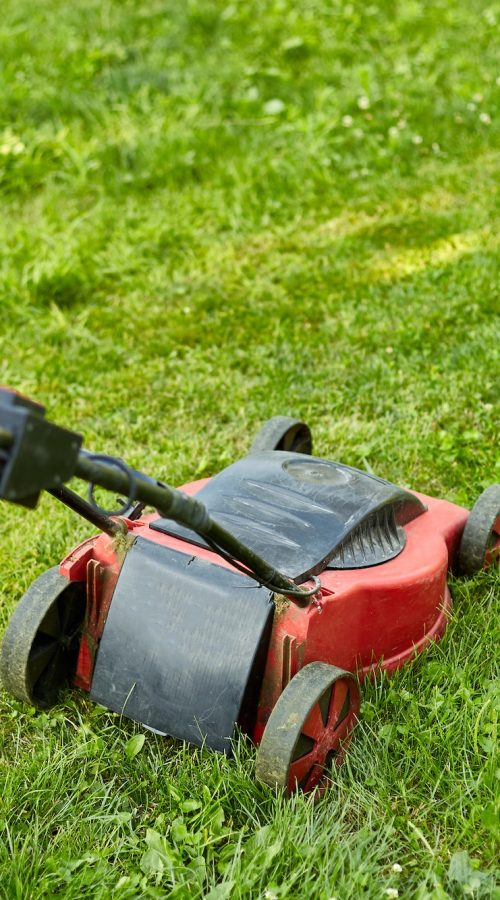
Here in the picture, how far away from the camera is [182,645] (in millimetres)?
2027

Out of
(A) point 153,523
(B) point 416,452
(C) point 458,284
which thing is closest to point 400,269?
(C) point 458,284

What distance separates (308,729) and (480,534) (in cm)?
84

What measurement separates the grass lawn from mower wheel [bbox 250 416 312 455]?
0.22 metres

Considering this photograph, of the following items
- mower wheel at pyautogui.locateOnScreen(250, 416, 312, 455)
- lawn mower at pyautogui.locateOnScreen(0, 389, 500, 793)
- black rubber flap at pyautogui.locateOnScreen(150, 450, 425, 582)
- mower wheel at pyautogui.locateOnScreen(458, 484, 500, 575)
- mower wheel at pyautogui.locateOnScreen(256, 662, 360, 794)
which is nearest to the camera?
mower wheel at pyautogui.locateOnScreen(256, 662, 360, 794)

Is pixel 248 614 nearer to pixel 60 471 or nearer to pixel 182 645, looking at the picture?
pixel 182 645

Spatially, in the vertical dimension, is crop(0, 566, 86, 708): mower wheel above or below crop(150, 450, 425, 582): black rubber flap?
below

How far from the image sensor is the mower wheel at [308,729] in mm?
1841

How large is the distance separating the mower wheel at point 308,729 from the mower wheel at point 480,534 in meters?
0.64

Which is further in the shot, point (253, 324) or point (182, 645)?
point (253, 324)

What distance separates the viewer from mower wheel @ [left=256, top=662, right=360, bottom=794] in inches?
72.5

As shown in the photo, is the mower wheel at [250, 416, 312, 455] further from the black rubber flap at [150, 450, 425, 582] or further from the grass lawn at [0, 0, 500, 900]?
the black rubber flap at [150, 450, 425, 582]

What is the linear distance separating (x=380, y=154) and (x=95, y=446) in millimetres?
2552

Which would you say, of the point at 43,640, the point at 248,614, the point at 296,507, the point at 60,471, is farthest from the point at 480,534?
the point at 60,471

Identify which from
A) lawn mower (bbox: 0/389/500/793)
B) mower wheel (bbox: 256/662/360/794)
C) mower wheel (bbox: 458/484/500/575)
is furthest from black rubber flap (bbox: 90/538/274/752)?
mower wheel (bbox: 458/484/500/575)
